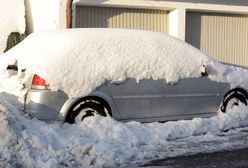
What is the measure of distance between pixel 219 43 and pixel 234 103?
780 cm

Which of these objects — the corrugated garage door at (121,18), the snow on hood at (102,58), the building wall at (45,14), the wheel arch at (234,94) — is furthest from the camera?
the corrugated garage door at (121,18)

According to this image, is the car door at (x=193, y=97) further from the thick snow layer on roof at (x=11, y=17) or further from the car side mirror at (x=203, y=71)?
the thick snow layer on roof at (x=11, y=17)

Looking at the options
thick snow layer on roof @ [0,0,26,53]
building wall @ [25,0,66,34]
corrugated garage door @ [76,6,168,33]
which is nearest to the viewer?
building wall @ [25,0,66,34]

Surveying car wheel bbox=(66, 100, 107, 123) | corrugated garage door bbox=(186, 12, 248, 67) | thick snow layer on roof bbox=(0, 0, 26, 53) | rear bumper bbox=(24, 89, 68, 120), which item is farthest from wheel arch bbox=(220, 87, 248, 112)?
thick snow layer on roof bbox=(0, 0, 26, 53)

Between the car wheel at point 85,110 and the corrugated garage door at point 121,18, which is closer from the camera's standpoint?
the car wheel at point 85,110

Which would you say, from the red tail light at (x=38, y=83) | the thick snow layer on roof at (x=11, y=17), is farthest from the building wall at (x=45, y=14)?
the red tail light at (x=38, y=83)

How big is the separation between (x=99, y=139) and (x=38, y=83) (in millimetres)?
1266

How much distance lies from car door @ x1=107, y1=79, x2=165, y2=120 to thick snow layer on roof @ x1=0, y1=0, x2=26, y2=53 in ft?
26.3

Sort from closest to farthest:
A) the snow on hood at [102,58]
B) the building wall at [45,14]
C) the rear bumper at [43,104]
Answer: the rear bumper at [43,104], the snow on hood at [102,58], the building wall at [45,14]

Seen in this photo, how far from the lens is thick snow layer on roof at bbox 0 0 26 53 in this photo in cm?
1588

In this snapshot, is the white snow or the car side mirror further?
the car side mirror

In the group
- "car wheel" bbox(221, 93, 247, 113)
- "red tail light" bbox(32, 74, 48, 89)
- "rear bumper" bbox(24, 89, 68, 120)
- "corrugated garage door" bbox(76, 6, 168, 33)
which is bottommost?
"car wheel" bbox(221, 93, 247, 113)

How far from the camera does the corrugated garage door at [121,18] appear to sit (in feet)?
49.6

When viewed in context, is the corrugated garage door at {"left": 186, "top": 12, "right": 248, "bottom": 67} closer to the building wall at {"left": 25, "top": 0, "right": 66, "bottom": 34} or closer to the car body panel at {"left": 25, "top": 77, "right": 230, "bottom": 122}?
the building wall at {"left": 25, "top": 0, "right": 66, "bottom": 34}
